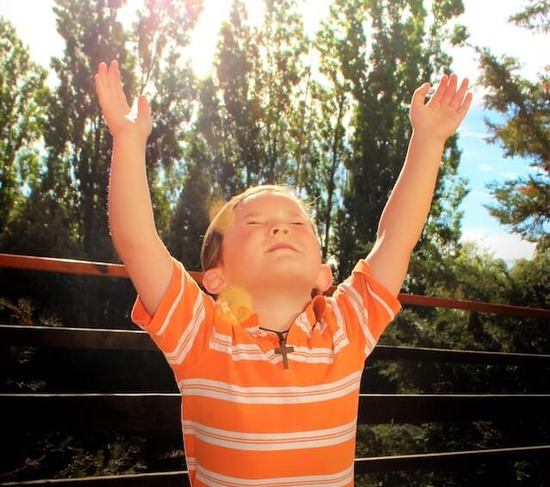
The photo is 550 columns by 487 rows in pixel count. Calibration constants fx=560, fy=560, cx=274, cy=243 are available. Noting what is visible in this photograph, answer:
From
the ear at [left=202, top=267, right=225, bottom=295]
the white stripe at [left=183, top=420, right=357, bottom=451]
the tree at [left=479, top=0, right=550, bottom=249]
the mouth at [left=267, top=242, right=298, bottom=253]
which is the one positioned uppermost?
the tree at [left=479, top=0, right=550, bottom=249]

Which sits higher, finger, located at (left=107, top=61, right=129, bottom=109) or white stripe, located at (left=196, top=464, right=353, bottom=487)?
finger, located at (left=107, top=61, right=129, bottom=109)

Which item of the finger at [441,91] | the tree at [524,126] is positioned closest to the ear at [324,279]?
the finger at [441,91]

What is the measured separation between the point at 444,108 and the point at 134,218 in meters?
0.84

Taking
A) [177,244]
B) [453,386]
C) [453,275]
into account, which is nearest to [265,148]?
[177,244]

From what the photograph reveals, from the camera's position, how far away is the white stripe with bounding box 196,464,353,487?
1042 mm

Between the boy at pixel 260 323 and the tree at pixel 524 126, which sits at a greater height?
the tree at pixel 524 126

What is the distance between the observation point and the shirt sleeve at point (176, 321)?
111 centimetres

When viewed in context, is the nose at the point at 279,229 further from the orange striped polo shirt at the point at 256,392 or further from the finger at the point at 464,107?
the finger at the point at 464,107

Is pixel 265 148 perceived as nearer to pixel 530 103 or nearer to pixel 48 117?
pixel 48 117

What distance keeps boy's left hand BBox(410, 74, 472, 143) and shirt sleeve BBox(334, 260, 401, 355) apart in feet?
1.34

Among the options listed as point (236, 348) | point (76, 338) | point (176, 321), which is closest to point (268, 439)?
point (236, 348)

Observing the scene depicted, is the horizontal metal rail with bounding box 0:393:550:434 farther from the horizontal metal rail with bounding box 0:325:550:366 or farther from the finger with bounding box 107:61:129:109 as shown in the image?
the finger with bounding box 107:61:129:109

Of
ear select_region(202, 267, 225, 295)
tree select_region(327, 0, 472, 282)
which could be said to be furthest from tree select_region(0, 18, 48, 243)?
ear select_region(202, 267, 225, 295)

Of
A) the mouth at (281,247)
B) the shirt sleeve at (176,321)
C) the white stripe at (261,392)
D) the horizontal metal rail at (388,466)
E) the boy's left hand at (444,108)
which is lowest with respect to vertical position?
the horizontal metal rail at (388,466)
